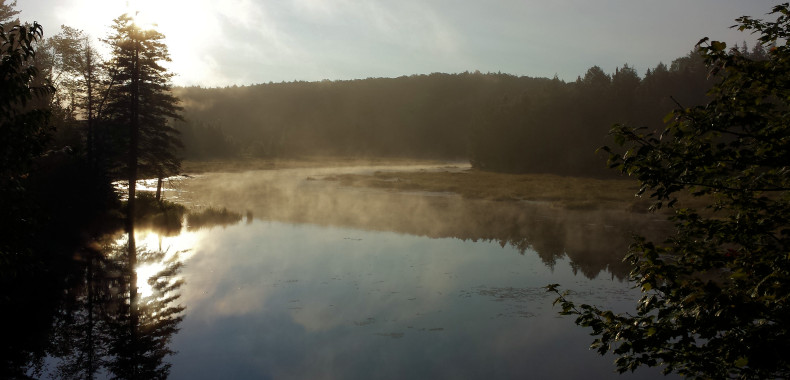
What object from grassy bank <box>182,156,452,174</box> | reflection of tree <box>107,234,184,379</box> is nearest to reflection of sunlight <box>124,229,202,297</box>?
reflection of tree <box>107,234,184,379</box>

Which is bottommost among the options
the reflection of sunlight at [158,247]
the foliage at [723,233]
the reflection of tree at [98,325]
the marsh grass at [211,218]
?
the reflection of tree at [98,325]

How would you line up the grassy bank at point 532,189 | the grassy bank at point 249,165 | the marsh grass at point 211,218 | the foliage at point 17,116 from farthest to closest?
the grassy bank at point 249,165 → the grassy bank at point 532,189 → the marsh grass at point 211,218 → the foliage at point 17,116

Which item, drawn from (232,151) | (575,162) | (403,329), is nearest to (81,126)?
(403,329)

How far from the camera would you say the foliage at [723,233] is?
20.8 ft

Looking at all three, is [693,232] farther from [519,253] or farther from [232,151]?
[232,151]

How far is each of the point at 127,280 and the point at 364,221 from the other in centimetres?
1712

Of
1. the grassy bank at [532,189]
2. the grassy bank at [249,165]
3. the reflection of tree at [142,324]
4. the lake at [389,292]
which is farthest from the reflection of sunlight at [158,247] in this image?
the grassy bank at [249,165]

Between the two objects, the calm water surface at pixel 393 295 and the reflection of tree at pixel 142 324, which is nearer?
the reflection of tree at pixel 142 324

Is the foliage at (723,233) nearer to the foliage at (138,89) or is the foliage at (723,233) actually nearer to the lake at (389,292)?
the lake at (389,292)

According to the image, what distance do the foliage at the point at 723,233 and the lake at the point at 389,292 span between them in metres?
6.04

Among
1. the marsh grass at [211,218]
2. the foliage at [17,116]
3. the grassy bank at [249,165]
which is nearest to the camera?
the foliage at [17,116]

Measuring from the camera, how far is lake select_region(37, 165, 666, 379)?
13.0 m

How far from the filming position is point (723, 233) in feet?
24.3

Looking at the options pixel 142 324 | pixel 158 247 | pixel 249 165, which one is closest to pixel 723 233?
pixel 142 324
